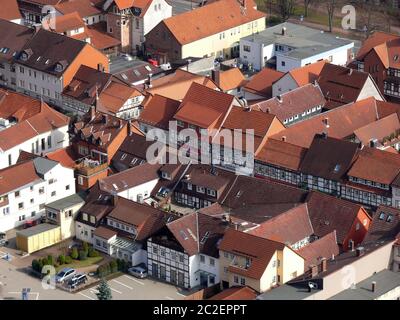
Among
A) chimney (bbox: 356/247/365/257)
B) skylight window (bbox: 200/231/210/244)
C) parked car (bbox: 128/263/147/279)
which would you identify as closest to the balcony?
parked car (bbox: 128/263/147/279)

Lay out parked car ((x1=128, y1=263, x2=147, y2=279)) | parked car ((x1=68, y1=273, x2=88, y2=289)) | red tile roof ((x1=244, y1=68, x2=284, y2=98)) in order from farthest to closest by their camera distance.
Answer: red tile roof ((x1=244, y1=68, x2=284, y2=98)) < parked car ((x1=128, y1=263, x2=147, y2=279)) < parked car ((x1=68, y1=273, x2=88, y2=289))

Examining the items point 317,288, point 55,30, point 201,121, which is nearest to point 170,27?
point 55,30

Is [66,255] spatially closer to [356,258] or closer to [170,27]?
[356,258]

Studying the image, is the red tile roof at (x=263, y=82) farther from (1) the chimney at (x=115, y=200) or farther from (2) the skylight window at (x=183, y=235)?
(2) the skylight window at (x=183, y=235)

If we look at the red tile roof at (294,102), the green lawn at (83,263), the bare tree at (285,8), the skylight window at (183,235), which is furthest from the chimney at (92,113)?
the bare tree at (285,8)

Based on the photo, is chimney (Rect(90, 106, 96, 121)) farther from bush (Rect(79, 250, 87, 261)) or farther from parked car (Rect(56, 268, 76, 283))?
parked car (Rect(56, 268, 76, 283))

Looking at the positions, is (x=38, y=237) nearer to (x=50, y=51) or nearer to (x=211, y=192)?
(x=211, y=192)
